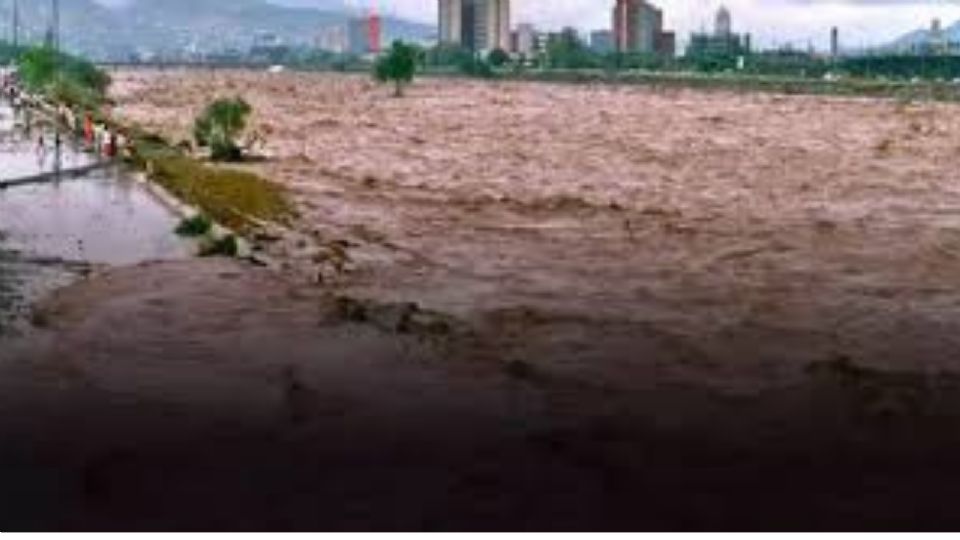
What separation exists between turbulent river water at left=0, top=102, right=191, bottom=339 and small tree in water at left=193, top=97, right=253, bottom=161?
150 inches

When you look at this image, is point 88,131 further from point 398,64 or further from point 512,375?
point 398,64

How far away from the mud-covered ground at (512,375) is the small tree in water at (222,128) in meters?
8.54

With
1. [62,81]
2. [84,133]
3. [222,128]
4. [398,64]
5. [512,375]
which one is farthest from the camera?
[398,64]

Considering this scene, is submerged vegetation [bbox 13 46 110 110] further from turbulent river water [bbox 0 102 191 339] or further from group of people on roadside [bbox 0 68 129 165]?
turbulent river water [bbox 0 102 191 339]

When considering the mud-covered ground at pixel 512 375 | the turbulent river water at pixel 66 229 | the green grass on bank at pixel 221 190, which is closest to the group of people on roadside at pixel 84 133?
the green grass on bank at pixel 221 190

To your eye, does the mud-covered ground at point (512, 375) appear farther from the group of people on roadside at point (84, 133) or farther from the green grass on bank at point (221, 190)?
the group of people on roadside at point (84, 133)

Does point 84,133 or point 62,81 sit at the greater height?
point 62,81

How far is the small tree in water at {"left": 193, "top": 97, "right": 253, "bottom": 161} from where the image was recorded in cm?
4303

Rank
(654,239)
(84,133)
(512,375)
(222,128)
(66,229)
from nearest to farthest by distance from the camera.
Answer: (512,375)
(66,229)
(654,239)
(222,128)
(84,133)

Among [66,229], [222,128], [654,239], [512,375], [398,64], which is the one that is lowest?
[512,375]

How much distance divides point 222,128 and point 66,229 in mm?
16825

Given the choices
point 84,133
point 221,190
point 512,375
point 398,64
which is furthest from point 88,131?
point 398,64

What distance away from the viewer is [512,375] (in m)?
16.8

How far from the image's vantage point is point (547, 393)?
15.9 metres
